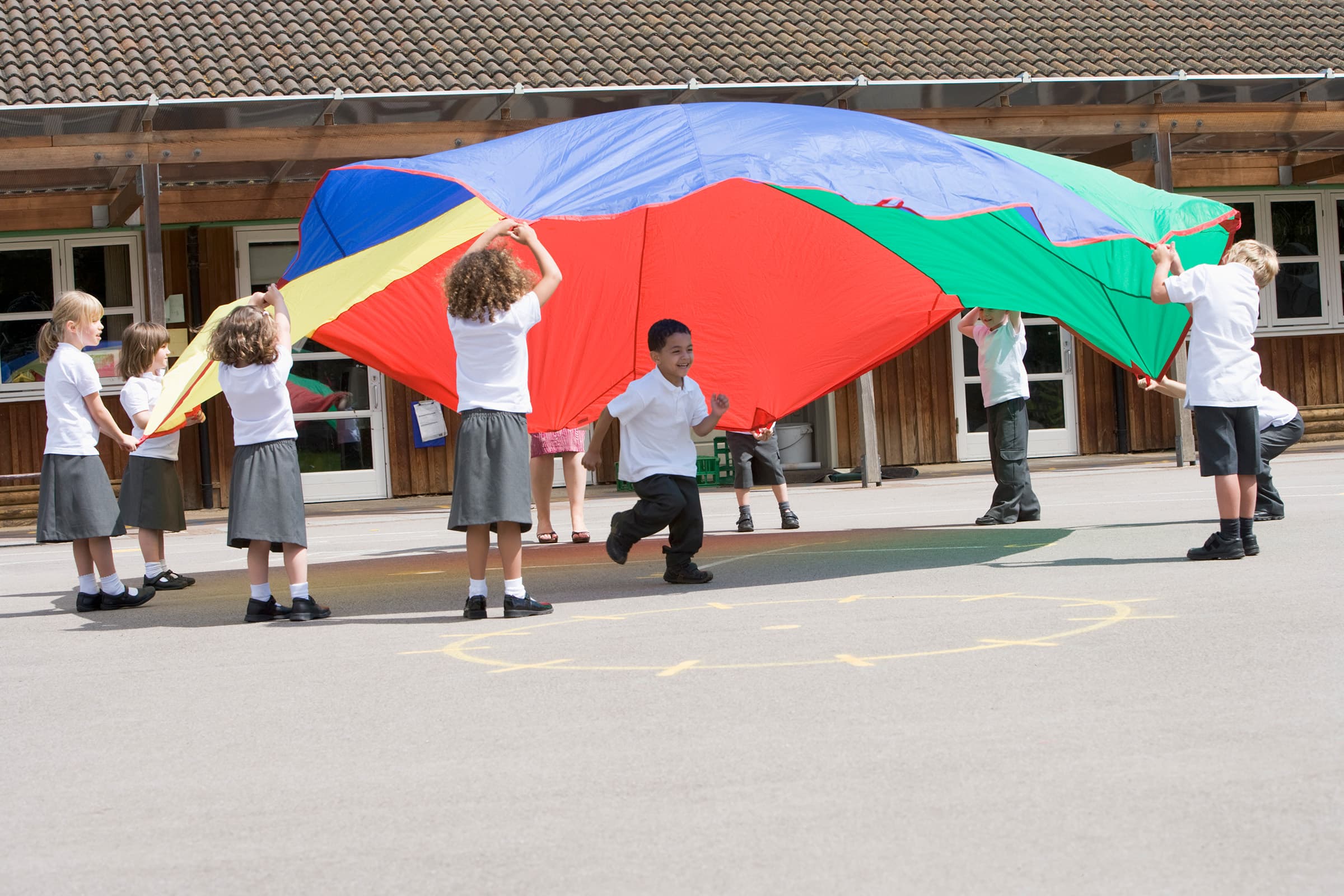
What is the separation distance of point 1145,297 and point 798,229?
2.30 m

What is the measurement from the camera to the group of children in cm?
666

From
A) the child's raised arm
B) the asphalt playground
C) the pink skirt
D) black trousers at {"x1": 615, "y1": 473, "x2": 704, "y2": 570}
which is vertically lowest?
the asphalt playground

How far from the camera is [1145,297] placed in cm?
886

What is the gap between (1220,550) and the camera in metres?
7.53

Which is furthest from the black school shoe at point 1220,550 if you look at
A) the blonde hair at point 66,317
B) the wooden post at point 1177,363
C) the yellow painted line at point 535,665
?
the wooden post at point 1177,363

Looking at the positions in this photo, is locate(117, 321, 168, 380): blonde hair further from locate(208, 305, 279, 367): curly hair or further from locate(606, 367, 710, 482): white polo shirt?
locate(606, 367, 710, 482): white polo shirt

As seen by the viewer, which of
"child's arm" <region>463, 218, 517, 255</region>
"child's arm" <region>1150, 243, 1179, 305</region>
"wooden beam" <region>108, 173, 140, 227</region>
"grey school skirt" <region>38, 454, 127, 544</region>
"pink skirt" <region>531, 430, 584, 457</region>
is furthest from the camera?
"wooden beam" <region>108, 173, 140, 227</region>

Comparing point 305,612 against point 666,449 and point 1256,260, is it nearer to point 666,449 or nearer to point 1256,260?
point 666,449

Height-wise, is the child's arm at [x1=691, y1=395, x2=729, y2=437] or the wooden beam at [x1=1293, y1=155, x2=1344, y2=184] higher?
the wooden beam at [x1=1293, y1=155, x2=1344, y2=184]

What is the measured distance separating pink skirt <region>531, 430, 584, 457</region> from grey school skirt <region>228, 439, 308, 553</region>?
2.93 meters

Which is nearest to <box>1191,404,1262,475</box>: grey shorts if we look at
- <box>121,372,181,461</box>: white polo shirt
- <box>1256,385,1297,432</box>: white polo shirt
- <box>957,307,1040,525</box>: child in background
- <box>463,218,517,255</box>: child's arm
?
<box>1256,385,1297,432</box>: white polo shirt

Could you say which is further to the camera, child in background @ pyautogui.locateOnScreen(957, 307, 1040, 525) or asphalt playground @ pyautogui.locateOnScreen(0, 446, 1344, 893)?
child in background @ pyautogui.locateOnScreen(957, 307, 1040, 525)

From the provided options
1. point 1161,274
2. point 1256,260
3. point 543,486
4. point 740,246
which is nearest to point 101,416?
point 543,486

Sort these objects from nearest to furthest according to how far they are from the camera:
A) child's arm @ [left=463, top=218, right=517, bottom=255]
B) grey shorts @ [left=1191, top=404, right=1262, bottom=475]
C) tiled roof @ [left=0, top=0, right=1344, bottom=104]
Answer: child's arm @ [left=463, top=218, right=517, bottom=255] < grey shorts @ [left=1191, top=404, right=1262, bottom=475] < tiled roof @ [left=0, top=0, right=1344, bottom=104]
